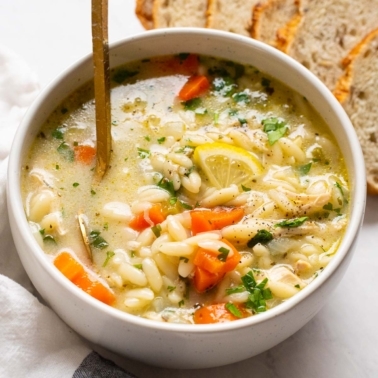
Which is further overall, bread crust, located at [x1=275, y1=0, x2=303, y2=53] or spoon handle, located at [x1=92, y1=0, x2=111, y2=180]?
bread crust, located at [x1=275, y1=0, x2=303, y2=53]

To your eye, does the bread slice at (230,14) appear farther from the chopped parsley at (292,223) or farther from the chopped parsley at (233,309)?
the chopped parsley at (233,309)

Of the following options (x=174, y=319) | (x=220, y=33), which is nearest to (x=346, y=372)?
(x=174, y=319)

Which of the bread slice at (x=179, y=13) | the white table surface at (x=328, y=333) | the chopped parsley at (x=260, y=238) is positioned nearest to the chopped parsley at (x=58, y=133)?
the white table surface at (x=328, y=333)

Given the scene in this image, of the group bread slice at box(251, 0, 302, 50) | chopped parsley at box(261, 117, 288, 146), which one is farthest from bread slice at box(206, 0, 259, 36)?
chopped parsley at box(261, 117, 288, 146)

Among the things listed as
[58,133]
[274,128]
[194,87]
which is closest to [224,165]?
[274,128]

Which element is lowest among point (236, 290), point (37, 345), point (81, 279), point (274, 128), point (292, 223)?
point (37, 345)

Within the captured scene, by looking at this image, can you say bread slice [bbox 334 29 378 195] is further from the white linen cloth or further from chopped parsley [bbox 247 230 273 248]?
the white linen cloth

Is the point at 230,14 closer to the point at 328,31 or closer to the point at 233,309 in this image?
the point at 328,31

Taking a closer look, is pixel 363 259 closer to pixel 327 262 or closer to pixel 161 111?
pixel 327 262
